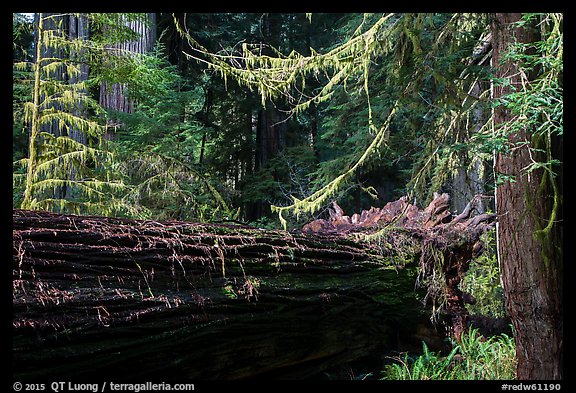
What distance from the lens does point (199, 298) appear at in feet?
9.80

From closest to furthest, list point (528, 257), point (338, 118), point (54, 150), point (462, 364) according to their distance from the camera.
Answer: point (528, 257)
point (462, 364)
point (54, 150)
point (338, 118)

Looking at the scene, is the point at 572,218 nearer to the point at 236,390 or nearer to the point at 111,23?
the point at 236,390

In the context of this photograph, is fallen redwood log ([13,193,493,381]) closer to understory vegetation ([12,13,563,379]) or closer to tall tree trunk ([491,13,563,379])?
understory vegetation ([12,13,563,379])

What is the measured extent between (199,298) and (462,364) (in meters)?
3.08

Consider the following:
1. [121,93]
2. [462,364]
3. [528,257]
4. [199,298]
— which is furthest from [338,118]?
[199,298]

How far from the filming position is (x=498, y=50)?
392 centimetres

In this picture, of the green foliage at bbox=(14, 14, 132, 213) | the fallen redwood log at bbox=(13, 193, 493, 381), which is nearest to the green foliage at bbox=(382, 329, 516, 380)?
the fallen redwood log at bbox=(13, 193, 493, 381)

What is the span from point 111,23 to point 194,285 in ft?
11.3

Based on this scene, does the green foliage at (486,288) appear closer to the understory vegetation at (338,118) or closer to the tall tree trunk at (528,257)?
the understory vegetation at (338,118)

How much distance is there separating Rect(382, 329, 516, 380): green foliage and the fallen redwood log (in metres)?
0.29

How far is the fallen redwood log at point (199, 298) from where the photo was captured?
7.99 ft

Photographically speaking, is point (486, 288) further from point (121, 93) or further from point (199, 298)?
point (121, 93)

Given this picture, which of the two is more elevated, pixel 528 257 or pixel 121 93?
pixel 121 93
